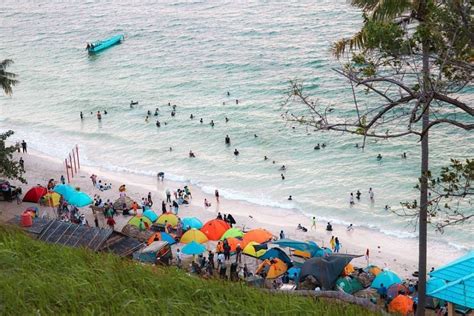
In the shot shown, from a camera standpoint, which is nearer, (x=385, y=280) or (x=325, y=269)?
(x=325, y=269)

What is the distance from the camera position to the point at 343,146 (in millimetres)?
41281

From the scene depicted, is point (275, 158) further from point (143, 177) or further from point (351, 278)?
point (351, 278)

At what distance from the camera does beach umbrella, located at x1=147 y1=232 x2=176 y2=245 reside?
24.0 m

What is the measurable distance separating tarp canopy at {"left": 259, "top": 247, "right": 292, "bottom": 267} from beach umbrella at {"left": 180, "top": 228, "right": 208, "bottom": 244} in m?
2.70

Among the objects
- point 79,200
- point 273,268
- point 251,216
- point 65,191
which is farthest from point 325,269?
point 65,191

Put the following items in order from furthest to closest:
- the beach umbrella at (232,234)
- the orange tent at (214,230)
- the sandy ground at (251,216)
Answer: the sandy ground at (251,216), the orange tent at (214,230), the beach umbrella at (232,234)

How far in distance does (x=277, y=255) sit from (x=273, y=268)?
1.11m

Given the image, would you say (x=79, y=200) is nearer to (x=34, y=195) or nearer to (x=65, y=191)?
(x=65, y=191)

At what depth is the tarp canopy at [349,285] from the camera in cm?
2036

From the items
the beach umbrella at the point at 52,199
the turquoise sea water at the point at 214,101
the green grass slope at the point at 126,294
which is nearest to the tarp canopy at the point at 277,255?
the turquoise sea water at the point at 214,101

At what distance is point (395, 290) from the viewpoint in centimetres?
2034

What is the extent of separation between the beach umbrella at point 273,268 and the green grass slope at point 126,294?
13936 millimetres

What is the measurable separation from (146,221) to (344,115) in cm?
2326

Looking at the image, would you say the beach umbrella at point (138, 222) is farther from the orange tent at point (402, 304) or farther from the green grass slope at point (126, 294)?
the green grass slope at point (126, 294)
